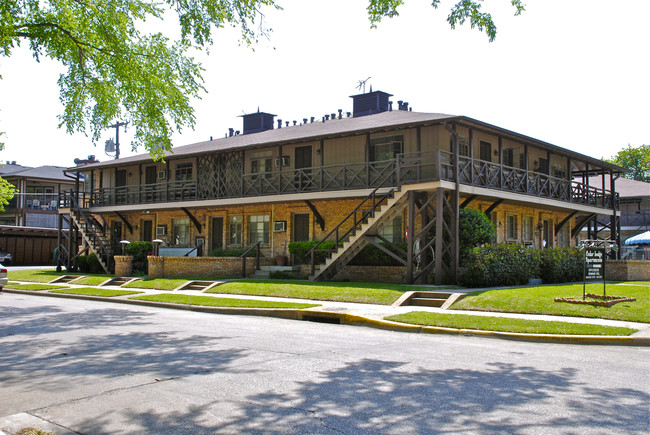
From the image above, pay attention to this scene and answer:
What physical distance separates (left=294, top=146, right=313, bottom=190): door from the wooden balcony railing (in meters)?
0.05

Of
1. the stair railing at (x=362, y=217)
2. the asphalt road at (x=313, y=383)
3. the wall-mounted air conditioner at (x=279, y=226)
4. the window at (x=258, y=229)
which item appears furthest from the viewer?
the window at (x=258, y=229)

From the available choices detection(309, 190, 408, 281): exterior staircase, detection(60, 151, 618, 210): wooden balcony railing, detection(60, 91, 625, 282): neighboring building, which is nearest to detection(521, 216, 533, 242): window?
detection(60, 91, 625, 282): neighboring building

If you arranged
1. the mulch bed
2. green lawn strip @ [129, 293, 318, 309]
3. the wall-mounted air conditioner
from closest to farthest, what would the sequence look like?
the mulch bed
green lawn strip @ [129, 293, 318, 309]
the wall-mounted air conditioner

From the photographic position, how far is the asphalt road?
520cm

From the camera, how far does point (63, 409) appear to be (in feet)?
18.7

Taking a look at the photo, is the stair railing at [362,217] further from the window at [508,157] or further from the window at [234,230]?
the window at [234,230]

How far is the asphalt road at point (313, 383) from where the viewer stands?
5.20 meters

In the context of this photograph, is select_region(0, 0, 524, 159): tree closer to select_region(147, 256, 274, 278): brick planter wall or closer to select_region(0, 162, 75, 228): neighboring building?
select_region(147, 256, 274, 278): brick planter wall

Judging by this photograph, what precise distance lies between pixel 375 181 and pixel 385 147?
5.05 feet

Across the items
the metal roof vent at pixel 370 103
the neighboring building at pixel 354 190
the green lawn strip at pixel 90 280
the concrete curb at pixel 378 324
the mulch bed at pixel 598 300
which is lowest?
the concrete curb at pixel 378 324

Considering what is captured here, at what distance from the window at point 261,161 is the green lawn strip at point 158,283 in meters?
6.61

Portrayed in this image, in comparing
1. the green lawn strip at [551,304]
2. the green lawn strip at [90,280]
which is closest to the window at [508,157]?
the green lawn strip at [551,304]

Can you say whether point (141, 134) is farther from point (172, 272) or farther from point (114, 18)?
point (172, 272)

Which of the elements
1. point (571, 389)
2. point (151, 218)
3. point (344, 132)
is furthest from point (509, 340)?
point (151, 218)
